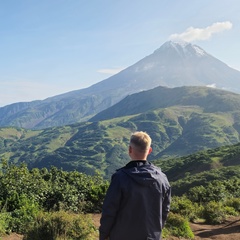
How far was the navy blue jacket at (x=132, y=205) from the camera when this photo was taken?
14.6 feet

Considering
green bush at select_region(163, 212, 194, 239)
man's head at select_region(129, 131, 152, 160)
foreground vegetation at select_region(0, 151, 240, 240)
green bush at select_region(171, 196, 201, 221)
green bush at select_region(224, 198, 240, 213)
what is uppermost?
man's head at select_region(129, 131, 152, 160)

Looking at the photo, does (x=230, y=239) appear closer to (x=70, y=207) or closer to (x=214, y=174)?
(x=70, y=207)

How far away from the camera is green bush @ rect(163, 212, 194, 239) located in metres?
11.5

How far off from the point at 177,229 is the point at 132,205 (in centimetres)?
799

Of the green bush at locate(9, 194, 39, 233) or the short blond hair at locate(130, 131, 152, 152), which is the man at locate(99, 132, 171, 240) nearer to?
the short blond hair at locate(130, 131, 152, 152)

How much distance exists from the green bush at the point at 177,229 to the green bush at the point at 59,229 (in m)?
3.56

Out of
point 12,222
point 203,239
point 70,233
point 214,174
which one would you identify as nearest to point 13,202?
point 12,222

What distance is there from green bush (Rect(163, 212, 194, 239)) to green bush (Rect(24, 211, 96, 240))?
140 inches

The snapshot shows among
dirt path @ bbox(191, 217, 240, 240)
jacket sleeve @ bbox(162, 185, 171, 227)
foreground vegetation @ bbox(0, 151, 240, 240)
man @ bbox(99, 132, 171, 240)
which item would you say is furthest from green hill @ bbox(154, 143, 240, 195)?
man @ bbox(99, 132, 171, 240)

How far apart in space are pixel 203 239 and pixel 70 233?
18.0ft

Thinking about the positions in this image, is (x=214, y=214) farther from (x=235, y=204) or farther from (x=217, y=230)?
(x=235, y=204)

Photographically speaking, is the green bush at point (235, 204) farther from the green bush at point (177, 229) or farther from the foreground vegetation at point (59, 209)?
the green bush at point (177, 229)

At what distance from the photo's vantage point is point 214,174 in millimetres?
87625

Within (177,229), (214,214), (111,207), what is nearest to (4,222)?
(177,229)
